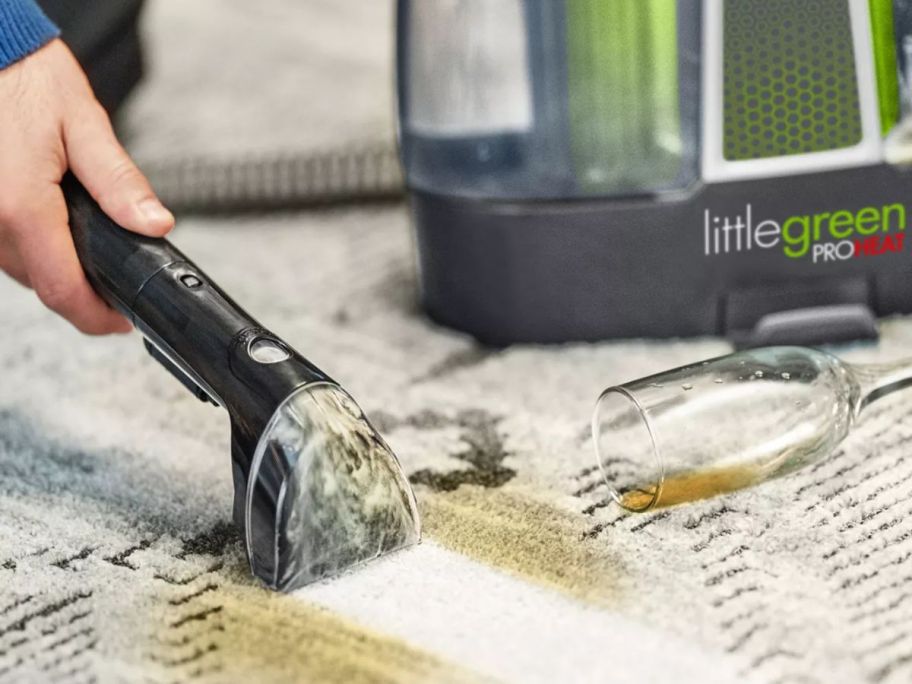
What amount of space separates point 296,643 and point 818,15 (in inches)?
19.3

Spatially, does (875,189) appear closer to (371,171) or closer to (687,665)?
(687,665)

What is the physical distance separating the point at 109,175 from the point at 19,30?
10cm

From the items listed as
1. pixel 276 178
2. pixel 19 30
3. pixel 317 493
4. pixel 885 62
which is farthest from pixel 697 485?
pixel 276 178

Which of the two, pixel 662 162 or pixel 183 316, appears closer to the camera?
pixel 183 316

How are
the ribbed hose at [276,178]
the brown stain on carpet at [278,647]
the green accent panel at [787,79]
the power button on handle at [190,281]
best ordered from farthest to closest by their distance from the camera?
the ribbed hose at [276,178]
the green accent panel at [787,79]
the power button on handle at [190,281]
the brown stain on carpet at [278,647]

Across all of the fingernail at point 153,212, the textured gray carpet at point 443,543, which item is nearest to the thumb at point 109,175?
the fingernail at point 153,212

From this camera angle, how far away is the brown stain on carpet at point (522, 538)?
0.57 meters

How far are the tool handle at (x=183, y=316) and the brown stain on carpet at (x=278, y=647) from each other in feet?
0.29

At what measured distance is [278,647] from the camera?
0.52m

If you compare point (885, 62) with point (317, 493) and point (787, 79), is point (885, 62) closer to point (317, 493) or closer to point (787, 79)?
point (787, 79)

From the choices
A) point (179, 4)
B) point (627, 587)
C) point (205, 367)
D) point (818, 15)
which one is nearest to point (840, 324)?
point (818, 15)

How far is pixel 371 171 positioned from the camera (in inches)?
45.6

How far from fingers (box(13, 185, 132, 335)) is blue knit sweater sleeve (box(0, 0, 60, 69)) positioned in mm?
78

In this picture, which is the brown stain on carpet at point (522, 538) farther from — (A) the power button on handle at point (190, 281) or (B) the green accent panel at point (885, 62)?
(B) the green accent panel at point (885, 62)
